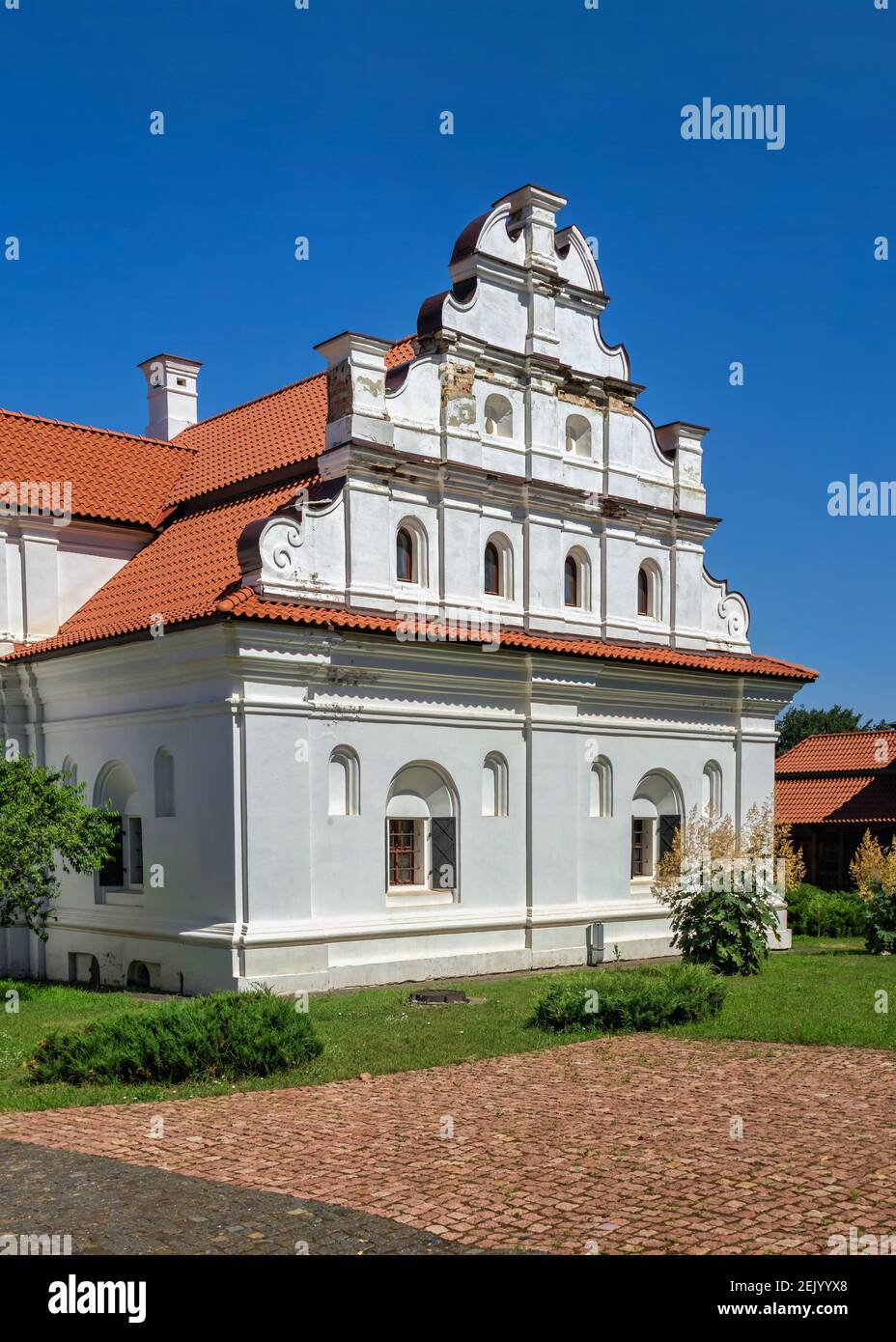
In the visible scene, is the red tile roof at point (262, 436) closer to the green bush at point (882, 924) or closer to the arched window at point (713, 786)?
the arched window at point (713, 786)

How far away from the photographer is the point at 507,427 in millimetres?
22625

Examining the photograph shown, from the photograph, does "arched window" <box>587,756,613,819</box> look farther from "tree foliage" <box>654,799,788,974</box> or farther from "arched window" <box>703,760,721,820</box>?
"arched window" <box>703,760,721,820</box>

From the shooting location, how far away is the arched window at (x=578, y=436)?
23.8m

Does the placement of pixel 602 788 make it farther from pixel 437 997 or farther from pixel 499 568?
pixel 437 997

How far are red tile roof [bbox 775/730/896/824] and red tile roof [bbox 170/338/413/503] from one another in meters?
21.7

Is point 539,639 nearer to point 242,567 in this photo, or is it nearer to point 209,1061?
point 242,567

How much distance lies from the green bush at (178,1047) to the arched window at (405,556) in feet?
32.1

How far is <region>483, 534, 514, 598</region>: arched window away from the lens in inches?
882

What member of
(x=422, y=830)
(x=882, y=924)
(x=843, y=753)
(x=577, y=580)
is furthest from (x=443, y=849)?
(x=843, y=753)

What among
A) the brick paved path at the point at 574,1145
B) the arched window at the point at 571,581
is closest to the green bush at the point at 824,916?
the arched window at the point at 571,581

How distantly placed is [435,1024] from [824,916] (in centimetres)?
1786

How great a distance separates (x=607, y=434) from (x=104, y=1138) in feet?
57.7

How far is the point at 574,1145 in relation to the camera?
9258 mm
